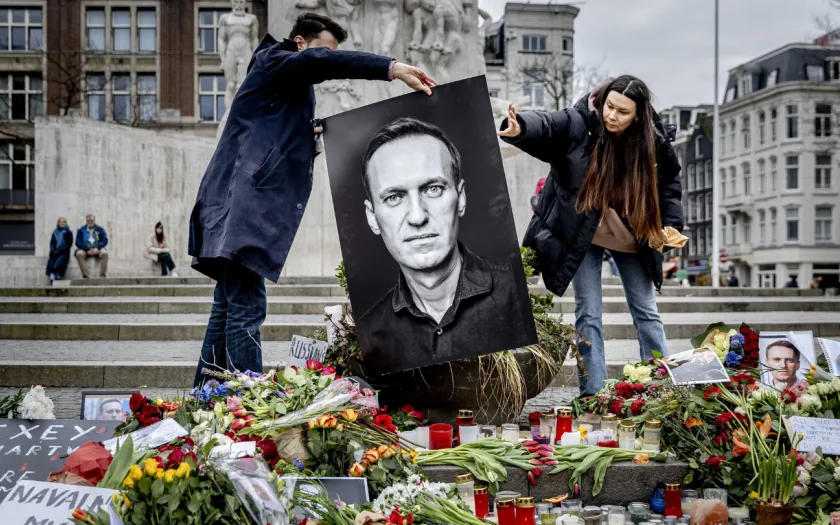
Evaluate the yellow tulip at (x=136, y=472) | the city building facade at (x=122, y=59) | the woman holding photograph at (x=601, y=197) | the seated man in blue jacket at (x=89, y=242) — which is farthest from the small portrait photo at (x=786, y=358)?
the city building facade at (x=122, y=59)

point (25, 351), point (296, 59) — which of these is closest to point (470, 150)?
point (296, 59)

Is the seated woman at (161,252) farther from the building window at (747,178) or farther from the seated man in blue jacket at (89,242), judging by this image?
the building window at (747,178)

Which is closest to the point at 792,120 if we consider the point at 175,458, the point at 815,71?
the point at 815,71

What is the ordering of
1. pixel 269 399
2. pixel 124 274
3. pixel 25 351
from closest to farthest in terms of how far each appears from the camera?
pixel 269 399
pixel 25 351
pixel 124 274

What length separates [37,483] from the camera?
9.27 feet

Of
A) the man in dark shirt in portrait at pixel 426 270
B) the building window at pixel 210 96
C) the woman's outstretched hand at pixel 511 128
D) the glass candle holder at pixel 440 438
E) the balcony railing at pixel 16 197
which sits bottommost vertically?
the glass candle holder at pixel 440 438

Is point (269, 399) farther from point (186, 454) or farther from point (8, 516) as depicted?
point (8, 516)

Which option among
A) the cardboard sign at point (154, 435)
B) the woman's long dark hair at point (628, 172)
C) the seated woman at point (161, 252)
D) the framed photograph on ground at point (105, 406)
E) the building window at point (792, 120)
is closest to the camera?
the cardboard sign at point (154, 435)

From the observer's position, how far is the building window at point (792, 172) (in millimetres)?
58969

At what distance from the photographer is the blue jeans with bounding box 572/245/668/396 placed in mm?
A: 5184

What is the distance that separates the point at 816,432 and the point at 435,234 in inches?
75.6

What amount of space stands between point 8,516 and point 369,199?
2.29 meters

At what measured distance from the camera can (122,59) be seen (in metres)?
43.6

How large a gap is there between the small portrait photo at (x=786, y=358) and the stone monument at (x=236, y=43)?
1463 cm
